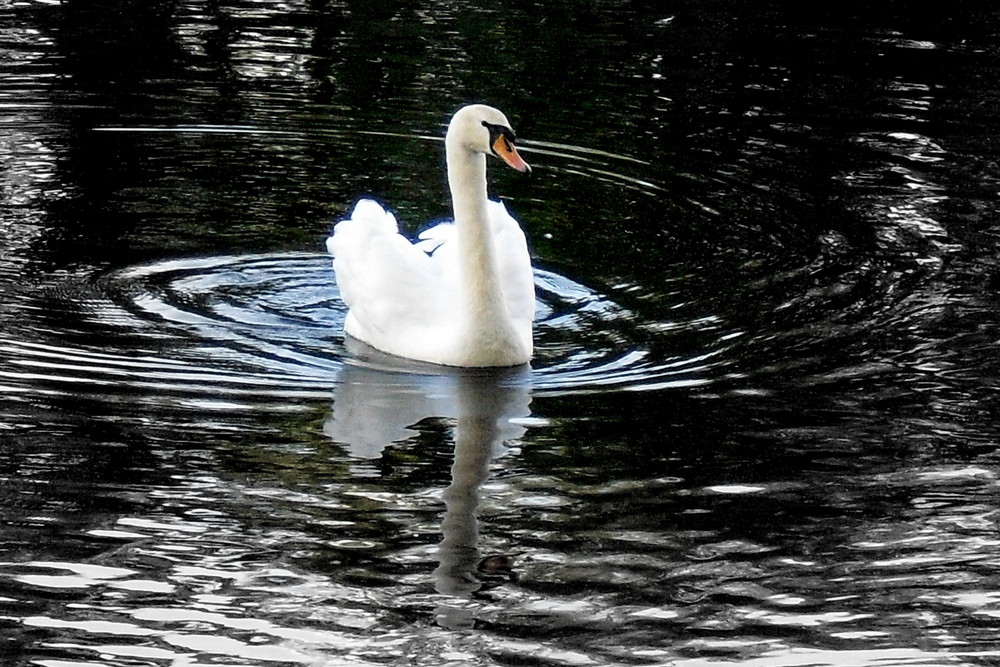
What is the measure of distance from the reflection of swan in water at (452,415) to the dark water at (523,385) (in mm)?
29

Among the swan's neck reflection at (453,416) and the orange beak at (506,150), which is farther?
the orange beak at (506,150)

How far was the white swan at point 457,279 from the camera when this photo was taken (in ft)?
31.1

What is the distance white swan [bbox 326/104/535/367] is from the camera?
9.47 meters

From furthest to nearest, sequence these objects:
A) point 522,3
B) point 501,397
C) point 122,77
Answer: point 522,3
point 122,77
point 501,397

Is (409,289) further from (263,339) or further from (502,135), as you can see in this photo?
(502,135)

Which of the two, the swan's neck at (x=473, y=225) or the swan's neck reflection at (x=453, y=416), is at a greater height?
the swan's neck at (x=473, y=225)

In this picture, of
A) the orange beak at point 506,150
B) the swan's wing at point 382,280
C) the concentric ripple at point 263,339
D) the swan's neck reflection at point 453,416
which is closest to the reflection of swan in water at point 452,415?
the swan's neck reflection at point 453,416

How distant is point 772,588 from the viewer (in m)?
6.61

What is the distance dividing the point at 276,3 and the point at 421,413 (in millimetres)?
13600

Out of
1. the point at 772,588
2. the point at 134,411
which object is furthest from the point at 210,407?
the point at 772,588

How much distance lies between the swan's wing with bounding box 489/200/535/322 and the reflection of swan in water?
0.51 meters

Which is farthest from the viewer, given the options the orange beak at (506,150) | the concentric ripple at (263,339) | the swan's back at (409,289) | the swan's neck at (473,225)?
the swan's back at (409,289)

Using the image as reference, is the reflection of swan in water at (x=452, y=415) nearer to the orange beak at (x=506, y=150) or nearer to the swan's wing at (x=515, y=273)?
the swan's wing at (x=515, y=273)

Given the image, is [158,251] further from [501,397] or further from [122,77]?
[122,77]
